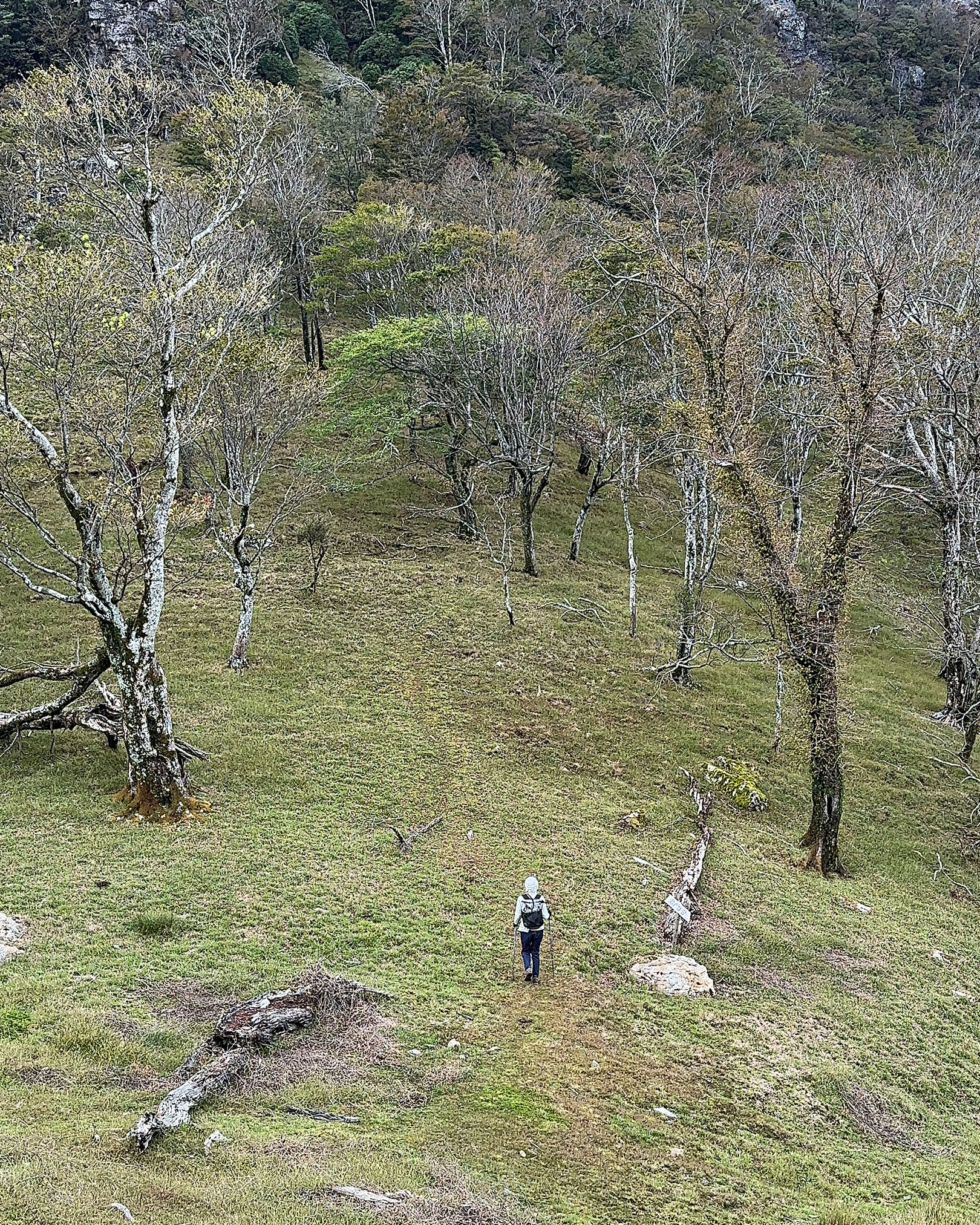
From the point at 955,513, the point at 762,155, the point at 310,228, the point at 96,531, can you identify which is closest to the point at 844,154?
the point at 762,155

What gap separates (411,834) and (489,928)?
3926mm

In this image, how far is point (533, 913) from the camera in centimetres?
1329

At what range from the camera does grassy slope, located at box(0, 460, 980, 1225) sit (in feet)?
30.3

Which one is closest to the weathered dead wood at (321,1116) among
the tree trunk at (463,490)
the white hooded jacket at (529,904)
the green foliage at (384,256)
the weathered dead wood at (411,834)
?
the white hooded jacket at (529,904)

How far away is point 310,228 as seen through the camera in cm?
4816

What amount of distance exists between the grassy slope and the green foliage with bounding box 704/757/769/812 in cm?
46

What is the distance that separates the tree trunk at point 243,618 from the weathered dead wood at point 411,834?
918 cm

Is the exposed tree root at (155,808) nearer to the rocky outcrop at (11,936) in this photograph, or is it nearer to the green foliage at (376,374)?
the rocky outcrop at (11,936)

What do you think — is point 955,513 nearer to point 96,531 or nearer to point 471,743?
point 471,743

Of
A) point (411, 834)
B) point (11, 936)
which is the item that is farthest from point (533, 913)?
point (11, 936)

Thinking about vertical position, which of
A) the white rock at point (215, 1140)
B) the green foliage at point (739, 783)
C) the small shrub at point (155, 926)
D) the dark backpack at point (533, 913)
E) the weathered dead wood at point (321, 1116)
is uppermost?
the white rock at point (215, 1140)

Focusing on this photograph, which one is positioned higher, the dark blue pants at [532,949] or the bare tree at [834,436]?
the bare tree at [834,436]

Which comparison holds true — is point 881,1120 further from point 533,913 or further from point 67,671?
point 67,671

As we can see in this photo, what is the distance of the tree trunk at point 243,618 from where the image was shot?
85.6 feet
